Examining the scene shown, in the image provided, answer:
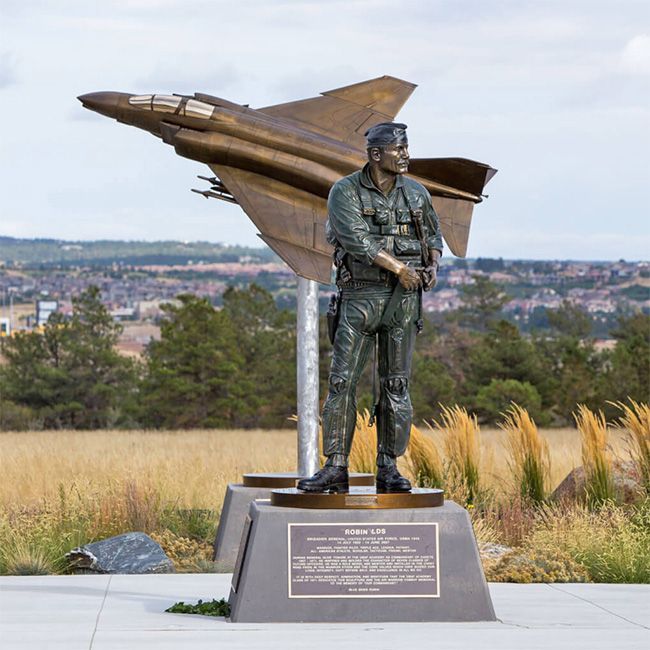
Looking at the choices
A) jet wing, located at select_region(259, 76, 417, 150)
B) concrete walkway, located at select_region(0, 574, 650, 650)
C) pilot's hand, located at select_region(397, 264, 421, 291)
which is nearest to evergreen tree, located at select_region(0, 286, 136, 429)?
jet wing, located at select_region(259, 76, 417, 150)

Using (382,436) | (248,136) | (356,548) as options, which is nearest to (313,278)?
(248,136)

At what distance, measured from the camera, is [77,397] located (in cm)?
4000

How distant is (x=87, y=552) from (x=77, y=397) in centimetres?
2788

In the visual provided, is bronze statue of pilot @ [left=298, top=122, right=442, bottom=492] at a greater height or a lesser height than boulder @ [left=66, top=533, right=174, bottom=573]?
greater

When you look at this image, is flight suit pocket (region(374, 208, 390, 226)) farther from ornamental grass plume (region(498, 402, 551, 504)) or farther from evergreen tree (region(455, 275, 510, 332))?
evergreen tree (region(455, 275, 510, 332))

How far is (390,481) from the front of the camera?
9.60m

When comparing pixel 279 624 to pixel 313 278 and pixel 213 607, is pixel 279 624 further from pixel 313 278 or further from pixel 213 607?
pixel 313 278

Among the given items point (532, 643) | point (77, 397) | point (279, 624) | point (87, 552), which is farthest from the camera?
point (77, 397)

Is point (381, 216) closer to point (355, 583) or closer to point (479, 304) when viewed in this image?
point (355, 583)

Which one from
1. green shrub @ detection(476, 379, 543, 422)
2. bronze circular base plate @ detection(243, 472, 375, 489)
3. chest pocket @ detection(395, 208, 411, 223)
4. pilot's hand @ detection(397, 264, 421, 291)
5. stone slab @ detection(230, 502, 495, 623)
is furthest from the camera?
green shrub @ detection(476, 379, 543, 422)

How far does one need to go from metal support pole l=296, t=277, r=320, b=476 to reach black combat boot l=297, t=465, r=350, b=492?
16.1 feet

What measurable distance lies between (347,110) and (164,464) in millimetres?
6381

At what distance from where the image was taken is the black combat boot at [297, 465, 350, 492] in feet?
31.1

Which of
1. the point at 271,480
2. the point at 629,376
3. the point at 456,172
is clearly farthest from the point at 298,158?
the point at 629,376
